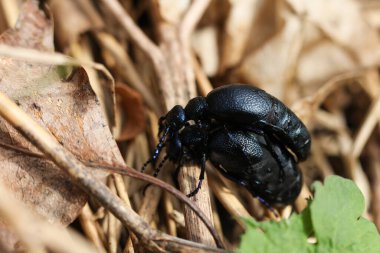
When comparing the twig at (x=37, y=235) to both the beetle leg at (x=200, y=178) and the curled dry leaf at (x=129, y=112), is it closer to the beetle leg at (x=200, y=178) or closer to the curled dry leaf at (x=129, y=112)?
the beetle leg at (x=200, y=178)

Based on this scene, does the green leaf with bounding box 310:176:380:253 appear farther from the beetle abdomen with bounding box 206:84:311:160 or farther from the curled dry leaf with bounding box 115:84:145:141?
the curled dry leaf with bounding box 115:84:145:141

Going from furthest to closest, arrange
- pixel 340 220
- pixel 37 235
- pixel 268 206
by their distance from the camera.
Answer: pixel 268 206 < pixel 340 220 < pixel 37 235

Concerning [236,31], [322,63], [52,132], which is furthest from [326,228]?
[322,63]

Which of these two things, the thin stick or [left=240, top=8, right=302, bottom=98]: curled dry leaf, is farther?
[left=240, top=8, right=302, bottom=98]: curled dry leaf

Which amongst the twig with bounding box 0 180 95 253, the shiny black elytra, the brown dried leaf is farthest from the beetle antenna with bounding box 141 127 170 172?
the brown dried leaf

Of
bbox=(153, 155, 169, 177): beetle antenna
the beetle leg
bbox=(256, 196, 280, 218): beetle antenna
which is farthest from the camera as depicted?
bbox=(256, 196, 280, 218): beetle antenna

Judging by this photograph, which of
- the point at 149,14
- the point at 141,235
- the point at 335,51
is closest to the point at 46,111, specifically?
the point at 141,235

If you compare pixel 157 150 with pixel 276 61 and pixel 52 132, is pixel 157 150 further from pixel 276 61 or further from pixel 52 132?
pixel 276 61
